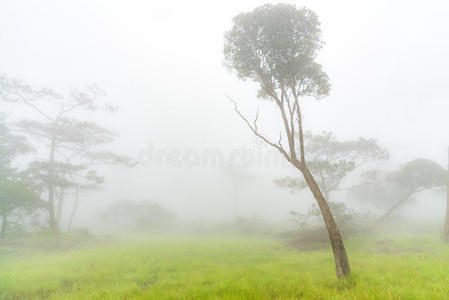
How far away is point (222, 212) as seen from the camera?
36.3m

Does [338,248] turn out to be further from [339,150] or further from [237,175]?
[237,175]

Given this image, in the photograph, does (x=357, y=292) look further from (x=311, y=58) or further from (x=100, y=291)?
(x=311, y=58)

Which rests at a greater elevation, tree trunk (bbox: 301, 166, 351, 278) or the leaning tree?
the leaning tree

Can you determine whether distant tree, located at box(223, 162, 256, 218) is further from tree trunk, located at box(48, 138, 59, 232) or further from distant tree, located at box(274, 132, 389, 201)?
tree trunk, located at box(48, 138, 59, 232)

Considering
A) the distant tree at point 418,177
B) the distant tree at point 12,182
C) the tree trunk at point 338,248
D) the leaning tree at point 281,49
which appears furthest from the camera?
the distant tree at point 418,177

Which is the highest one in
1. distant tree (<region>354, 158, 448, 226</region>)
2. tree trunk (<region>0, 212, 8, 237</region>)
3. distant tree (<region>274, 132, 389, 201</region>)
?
distant tree (<region>274, 132, 389, 201</region>)

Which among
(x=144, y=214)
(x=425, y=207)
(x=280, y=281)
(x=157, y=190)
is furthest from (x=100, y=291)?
(x=157, y=190)

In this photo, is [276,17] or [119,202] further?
[119,202]

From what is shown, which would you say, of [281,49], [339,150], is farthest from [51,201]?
[339,150]

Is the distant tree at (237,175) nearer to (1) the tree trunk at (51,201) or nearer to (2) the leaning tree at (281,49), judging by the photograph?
→ (1) the tree trunk at (51,201)

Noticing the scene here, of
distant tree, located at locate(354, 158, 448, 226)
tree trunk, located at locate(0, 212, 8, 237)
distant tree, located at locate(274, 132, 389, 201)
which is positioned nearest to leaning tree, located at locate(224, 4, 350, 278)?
distant tree, located at locate(274, 132, 389, 201)

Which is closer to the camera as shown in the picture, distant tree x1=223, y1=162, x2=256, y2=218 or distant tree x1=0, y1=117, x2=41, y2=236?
distant tree x1=0, y1=117, x2=41, y2=236

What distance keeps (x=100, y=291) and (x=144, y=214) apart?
3168 centimetres

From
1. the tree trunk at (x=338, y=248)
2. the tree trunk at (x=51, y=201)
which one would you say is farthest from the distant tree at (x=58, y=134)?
the tree trunk at (x=338, y=248)
